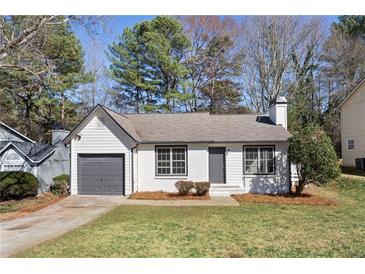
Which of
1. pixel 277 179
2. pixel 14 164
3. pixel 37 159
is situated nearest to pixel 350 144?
pixel 277 179

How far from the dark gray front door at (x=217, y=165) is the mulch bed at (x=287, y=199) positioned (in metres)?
1.60

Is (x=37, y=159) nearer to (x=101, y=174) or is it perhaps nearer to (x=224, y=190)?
(x=101, y=174)

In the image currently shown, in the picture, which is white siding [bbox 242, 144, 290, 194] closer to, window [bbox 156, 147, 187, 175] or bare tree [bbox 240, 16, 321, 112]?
window [bbox 156, 147, 187, 175]

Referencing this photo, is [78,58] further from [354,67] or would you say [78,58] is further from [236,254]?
[354,67]

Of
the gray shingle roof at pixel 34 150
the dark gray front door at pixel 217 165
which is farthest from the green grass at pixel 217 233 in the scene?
the gray shingle roof at pixel 34 150

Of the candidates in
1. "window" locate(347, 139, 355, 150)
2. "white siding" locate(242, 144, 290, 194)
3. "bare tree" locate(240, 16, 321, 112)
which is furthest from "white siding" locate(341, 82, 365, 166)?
"white siding" locate(242, 144, 290, 194)

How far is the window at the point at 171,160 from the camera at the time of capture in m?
15.5

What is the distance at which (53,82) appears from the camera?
13297 millimetres

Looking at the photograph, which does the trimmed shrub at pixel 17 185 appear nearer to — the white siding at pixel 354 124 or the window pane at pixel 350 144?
the white siding at pixel 354 124

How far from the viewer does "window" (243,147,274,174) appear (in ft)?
50.4

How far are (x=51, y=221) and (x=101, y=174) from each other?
198 inches

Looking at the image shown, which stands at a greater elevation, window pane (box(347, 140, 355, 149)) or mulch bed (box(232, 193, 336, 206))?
window pane (box(347, 140, 355, 149))

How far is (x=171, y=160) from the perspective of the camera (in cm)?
1550

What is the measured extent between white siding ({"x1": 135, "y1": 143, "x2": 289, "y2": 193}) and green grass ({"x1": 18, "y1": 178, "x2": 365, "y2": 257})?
3312 millimetres
